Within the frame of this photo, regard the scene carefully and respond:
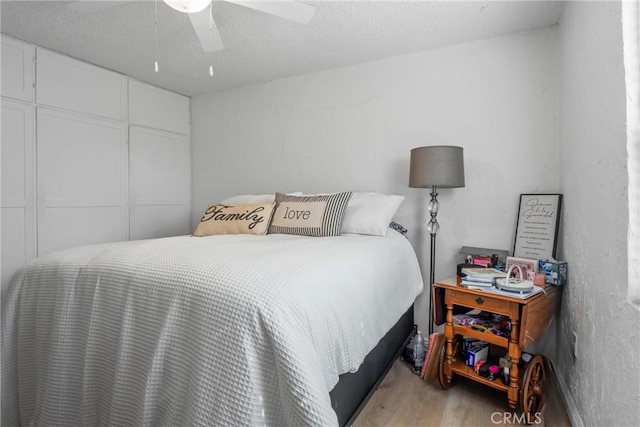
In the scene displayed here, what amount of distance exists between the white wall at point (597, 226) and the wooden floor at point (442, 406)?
204 mm

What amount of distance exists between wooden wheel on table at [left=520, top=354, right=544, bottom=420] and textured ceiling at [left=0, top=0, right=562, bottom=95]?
1.96 metres

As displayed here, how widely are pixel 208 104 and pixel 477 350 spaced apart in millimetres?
3325

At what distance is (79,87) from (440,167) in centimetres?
292

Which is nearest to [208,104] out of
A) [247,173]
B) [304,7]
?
[247,173]

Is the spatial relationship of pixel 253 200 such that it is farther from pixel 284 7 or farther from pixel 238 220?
pixel 284 7

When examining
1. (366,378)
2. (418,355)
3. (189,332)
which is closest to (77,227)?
(189,332)

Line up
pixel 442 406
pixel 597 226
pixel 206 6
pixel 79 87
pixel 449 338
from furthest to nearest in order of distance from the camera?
pixel 79 87 → pixel 449 338 → pixel 442 406 → pixel 206 6 → pixel 597 226

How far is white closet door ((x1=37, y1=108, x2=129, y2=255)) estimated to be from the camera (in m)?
2.57

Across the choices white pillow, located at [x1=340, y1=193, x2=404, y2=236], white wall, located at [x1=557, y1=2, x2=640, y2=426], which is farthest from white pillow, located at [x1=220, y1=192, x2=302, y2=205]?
white wall, located at [x1=557, y1=2, x2=640, y2=426]

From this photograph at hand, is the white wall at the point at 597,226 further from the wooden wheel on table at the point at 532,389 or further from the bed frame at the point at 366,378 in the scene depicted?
the bed frame at the point at 366,378

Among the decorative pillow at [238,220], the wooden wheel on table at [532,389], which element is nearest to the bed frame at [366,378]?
the wooden wheel on table at [532,389]

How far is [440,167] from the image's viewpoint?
6.64ft

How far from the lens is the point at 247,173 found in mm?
3344

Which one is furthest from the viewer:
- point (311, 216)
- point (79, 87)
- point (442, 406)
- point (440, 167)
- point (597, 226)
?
point (79, 87)
